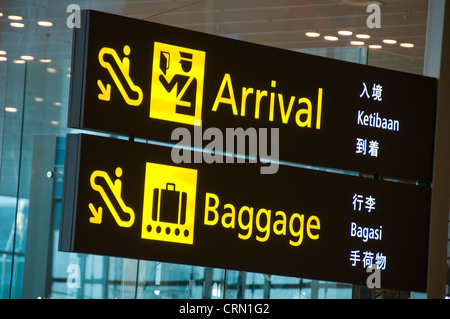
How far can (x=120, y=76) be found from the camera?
3580 mm

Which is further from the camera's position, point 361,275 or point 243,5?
point 243,5

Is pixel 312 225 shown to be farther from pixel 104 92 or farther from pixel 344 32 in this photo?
pixel 344 32

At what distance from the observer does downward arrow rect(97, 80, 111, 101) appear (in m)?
3.50

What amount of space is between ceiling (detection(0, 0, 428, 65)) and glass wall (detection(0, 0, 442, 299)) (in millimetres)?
2369

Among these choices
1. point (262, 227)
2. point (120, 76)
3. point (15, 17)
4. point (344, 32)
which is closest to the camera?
point (120, 76)

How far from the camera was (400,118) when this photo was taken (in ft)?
14.5

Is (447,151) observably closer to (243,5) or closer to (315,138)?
(315,138)

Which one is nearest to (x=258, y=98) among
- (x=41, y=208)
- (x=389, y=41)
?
(x=41, y=208)

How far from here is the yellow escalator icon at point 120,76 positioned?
3.53 meters

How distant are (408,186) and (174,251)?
1.29 meters

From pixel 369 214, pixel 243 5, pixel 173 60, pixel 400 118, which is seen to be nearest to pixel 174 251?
pixel 173 60

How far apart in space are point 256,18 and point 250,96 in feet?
27.7
